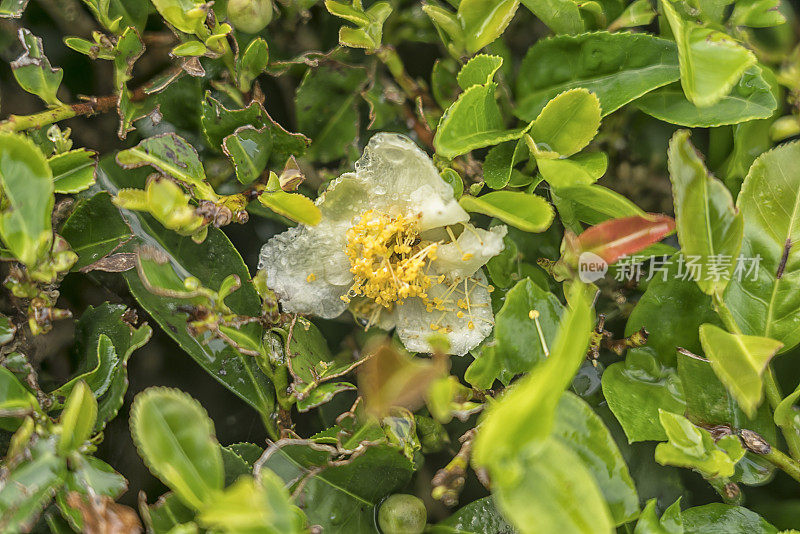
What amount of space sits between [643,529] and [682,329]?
0.22m

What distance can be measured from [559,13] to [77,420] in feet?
2.24

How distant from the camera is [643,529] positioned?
668 millimetres

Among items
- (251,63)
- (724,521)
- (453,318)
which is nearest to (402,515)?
(453,318)

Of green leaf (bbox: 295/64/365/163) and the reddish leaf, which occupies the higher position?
green leaf (bbox: 295/64/365/163)

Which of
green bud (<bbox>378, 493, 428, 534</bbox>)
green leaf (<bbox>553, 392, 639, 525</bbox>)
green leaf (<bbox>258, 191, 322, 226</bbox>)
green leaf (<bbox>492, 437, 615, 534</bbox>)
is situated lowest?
green bud (<bbox>378, 493, 428, 534</bbox>)

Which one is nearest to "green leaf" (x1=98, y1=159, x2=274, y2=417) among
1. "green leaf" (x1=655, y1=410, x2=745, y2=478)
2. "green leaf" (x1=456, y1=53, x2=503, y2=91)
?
"green leaf" (x1=456, y1=53, x2=503, y2=91)

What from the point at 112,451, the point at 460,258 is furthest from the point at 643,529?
the point at 112,451

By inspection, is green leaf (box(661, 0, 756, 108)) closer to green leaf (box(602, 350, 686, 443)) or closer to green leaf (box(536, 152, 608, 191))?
green leaf (box(536, 152, 608, 191))

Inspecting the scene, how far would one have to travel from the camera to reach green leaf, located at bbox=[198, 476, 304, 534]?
0.54 m

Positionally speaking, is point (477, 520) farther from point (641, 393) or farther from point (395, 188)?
point (395, 188)

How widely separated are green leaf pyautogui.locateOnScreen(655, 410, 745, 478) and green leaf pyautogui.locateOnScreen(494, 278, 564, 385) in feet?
0.45

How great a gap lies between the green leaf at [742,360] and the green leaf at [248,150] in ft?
1.78

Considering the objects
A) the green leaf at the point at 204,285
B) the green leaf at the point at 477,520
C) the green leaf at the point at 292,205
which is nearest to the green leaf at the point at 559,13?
the green leaf at the point at 292,205

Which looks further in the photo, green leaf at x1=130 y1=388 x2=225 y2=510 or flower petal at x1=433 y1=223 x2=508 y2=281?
flower petal at x1=433 y1=223 x2=508 y2=281
